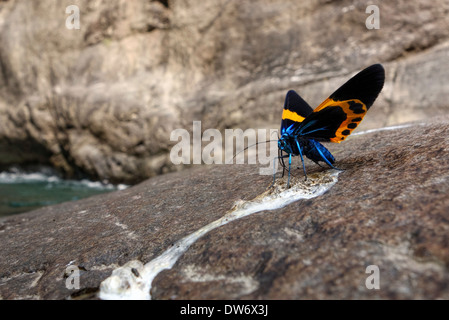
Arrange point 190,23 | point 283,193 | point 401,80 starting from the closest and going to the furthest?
point 283,193 < point 401,80 < point 190,23

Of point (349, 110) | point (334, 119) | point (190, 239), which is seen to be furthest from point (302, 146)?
point (190, 239)

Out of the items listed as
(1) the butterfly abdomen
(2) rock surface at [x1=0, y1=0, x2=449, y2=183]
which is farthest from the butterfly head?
(2) rock surface at [x1=0, y1=0, x2=449, y2=183]

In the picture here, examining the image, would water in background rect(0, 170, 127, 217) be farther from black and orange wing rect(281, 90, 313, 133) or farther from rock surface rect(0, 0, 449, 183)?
black and orange wing rect(281, 90, 313, 133)

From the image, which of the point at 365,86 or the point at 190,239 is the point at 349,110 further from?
the point at 190,239

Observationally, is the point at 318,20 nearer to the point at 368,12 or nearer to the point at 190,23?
the point at 368,12

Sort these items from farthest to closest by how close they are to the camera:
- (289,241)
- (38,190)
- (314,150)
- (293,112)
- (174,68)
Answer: (38,190), (174,68), (293,112), (314,150), (289,241)

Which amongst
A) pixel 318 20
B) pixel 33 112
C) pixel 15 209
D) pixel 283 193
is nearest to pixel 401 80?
pixel 318 20
